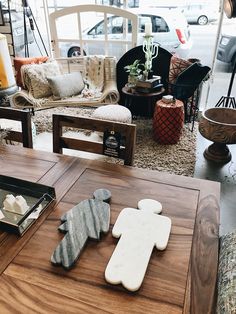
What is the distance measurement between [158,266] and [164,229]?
0.14m

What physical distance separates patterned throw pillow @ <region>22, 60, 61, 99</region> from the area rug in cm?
40

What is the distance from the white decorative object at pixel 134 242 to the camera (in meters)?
0.76

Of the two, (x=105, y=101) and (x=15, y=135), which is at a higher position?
(x=15, y=135)

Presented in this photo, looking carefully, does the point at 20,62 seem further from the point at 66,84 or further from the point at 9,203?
the point at 9,203

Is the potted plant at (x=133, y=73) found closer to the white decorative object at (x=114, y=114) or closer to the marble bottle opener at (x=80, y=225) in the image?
the white decorative object at (x=114, y=114)

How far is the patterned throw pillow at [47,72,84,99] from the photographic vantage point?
3314 mm

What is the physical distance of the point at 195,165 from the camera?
8.80ft

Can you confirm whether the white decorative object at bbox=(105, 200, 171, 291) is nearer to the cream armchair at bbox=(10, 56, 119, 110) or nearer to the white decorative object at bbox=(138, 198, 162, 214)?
the white decorative object at bbox=(138, 198, 162, 214)

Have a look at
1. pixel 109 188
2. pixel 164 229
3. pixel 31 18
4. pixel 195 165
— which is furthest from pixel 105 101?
pixel 164 229

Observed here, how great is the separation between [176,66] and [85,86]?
3.90 ft

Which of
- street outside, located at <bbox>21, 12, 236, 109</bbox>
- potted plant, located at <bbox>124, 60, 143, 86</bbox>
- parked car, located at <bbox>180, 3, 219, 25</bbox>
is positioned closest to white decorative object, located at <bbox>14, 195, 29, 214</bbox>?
potted plant, located at <bbox>124, 60, 143, 86</bbox>

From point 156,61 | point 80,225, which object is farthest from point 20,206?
point 156,61

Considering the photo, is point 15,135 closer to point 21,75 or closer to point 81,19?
point 21,75

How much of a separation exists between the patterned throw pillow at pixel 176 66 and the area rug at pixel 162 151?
63 centimetres
